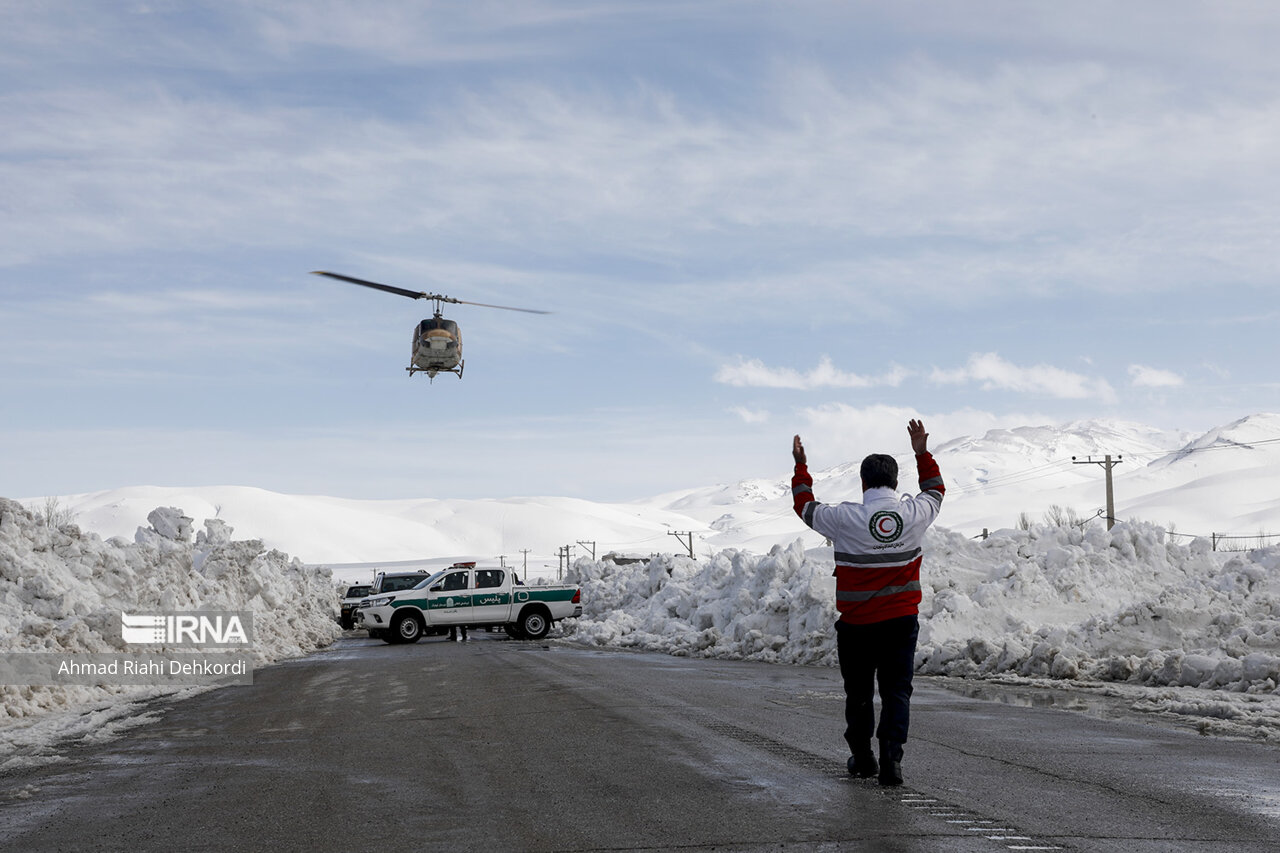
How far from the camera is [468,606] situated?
3077 centimetres

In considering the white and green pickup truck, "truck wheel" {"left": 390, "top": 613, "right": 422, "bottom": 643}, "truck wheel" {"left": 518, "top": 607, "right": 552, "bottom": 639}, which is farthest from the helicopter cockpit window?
"truck wheel" {"left": 390, "top": 613, "right": 422, "bottom": 643}

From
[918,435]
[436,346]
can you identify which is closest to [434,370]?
[436,346]

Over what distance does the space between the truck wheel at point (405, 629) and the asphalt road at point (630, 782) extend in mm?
18035

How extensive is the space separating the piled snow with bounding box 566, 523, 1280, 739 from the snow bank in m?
0.03

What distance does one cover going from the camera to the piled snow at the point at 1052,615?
554 inches

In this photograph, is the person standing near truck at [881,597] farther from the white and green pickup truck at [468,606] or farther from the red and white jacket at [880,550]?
the white and green pickup truck at [468,606]

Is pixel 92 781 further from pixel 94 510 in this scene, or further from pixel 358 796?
pixel 94 510

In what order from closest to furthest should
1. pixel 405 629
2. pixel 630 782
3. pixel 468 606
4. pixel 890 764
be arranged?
pixel 890 764 → pixel 630 782 → pixel 405 629 → pixel 468 606

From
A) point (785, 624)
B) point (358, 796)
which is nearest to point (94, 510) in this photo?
point (785, 624)

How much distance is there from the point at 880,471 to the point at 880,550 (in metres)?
0.50

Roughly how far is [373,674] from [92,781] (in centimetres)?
963

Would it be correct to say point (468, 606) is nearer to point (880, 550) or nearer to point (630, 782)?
point (630, 782)

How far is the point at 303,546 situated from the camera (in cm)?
18438

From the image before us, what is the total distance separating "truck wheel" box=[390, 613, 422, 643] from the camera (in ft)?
98.5
